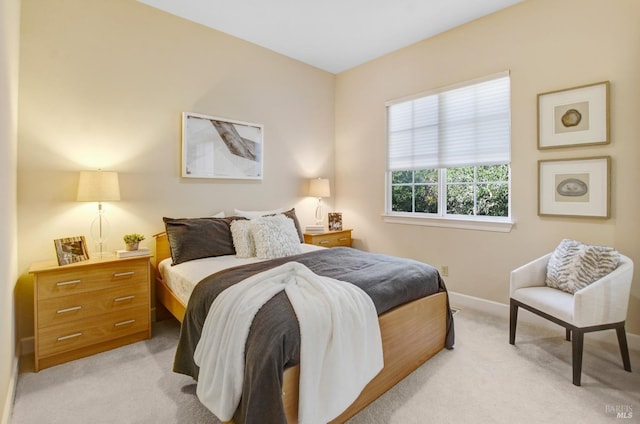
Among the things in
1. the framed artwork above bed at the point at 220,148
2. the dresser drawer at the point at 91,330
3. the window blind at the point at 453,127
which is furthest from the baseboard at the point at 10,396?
the window blind at the point at 453,127

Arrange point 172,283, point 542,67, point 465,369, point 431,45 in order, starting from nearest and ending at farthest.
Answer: point 465,369
point 172,283
point 542,67
point 431,45

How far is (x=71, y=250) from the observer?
2422mm

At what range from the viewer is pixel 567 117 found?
2.68 metres

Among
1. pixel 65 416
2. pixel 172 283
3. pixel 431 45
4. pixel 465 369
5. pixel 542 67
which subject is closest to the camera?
pixel 65 416

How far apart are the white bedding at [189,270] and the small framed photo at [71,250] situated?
60cm

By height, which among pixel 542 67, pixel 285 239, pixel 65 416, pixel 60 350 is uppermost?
pixel 542 67

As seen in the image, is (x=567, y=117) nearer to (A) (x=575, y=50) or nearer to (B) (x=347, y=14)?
(A) (x=575, y=50)

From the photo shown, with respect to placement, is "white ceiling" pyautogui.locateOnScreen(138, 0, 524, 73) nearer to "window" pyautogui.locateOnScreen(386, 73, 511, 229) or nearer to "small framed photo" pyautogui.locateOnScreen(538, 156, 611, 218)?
"window" pyautogui.locateOnScreen(386, 73, 511, 229)

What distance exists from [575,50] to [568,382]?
2.56m

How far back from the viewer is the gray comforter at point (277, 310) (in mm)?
1332

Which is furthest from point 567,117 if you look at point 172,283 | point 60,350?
point 60,350

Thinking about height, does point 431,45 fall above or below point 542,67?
above

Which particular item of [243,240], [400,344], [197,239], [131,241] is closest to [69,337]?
[131,241]

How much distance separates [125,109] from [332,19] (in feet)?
7.05
